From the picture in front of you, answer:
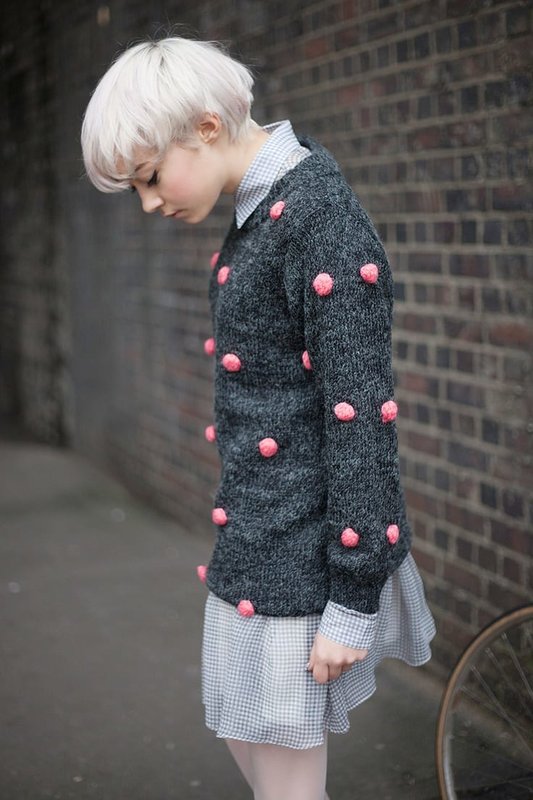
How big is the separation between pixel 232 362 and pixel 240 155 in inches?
→ 15.5

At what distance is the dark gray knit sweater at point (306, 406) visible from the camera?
1.94 meters

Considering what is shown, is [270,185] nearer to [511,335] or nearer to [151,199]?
[151,199]

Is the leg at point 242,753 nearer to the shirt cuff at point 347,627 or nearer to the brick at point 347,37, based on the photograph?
the shirt cuff at point 347,627

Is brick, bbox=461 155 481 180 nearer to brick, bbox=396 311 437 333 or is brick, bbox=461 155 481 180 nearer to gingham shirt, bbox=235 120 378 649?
brick, bbox=396 311 437 333

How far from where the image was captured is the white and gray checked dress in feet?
6.89

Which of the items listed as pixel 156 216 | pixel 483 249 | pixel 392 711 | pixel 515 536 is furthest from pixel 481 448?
pixel 156 216

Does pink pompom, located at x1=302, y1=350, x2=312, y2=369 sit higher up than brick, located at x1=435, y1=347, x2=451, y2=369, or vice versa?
pink pompom, located at x1=302, y1=350, x2=312, y2=369

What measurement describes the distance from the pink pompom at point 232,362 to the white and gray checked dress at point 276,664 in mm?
268

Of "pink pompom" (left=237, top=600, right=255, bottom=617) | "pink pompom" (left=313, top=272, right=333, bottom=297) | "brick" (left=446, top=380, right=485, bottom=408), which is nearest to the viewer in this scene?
"pink pompom" (left=313, top=272, right=333, bottom=297)

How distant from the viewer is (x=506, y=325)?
346cm

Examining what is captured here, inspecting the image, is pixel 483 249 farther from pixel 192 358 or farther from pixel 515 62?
pixel 192 358

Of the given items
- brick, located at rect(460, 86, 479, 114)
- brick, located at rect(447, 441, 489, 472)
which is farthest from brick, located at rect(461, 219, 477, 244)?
brick, located at rect(447, 441, 489, 472)

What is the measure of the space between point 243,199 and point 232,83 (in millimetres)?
219

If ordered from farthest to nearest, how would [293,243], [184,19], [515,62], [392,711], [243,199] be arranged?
1. [184,19]
2. [392,711]
3. [515,62]
4. [243,199]
5. [293,243]
